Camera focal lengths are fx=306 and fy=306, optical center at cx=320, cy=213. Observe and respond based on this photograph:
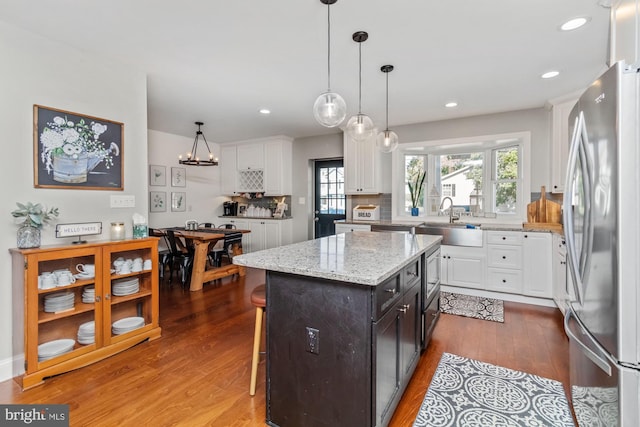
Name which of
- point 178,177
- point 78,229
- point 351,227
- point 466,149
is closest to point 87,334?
point 78,229

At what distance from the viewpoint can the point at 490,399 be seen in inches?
75.8

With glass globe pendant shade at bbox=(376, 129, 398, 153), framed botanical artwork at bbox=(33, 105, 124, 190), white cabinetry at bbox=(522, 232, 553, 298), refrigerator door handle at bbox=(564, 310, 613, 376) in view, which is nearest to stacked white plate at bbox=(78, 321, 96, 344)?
framed botanical artwork at bbox=(33, 105, 124, 190)

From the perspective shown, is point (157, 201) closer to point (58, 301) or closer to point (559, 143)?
point (58, 301)

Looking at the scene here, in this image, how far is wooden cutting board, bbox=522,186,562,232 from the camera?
390 centimetres

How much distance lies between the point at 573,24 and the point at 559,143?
192 cm

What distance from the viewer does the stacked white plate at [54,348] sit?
7.06 ft

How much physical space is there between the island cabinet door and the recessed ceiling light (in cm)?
241

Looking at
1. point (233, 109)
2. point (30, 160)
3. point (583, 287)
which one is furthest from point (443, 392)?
point (233, 109)

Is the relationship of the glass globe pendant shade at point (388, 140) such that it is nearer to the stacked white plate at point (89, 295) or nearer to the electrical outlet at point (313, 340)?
the electrical outlet at point (313, 340)

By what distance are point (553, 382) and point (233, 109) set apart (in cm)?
439

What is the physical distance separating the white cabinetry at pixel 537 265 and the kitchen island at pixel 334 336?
2776 mm

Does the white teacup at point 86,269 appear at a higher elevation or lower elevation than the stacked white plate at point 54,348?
higher

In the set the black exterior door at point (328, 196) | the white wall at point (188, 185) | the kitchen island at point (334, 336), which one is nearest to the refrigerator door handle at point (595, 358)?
the kitchen island at point (334, 336)

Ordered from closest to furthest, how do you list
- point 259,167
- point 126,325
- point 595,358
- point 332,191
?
point 595,358
point 126,325
point 332,191
point 259,167
